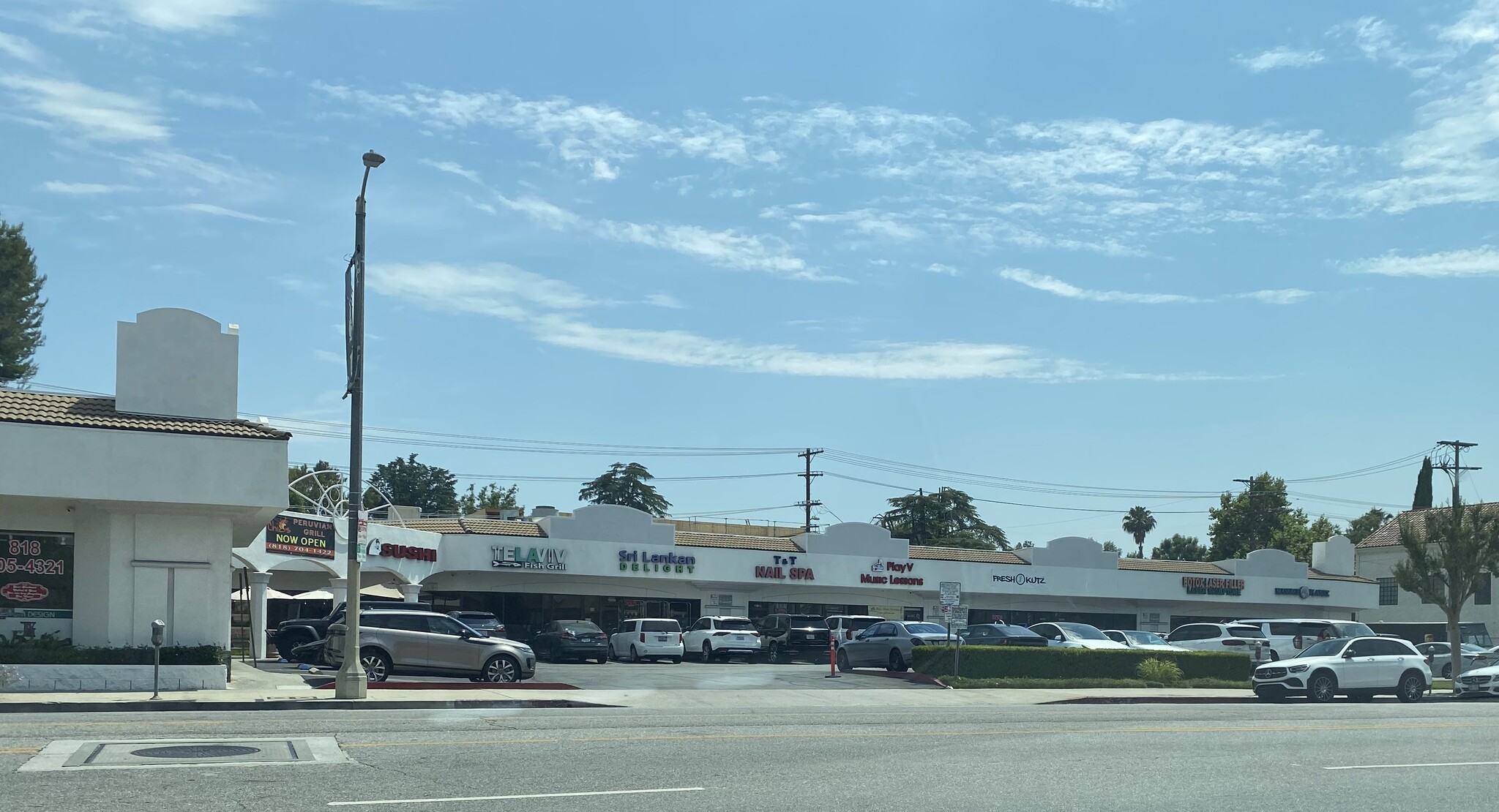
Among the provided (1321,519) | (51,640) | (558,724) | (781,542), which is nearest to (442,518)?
(781,542)

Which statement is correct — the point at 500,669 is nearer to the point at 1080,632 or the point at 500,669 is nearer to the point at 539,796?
the point at 539,796

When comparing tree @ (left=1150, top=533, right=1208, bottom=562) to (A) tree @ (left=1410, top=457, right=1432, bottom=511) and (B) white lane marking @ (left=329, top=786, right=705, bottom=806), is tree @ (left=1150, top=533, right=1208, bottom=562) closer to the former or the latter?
(A) tree @ (left=1410, top=457, right=1432, bottom=511)

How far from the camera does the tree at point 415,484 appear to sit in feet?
375

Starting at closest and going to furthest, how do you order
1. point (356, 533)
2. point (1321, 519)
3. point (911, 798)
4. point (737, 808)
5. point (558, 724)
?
point (737, 808) → point (911, 798) → point (558, 724) → point (356, 533) → point (1321, 519)

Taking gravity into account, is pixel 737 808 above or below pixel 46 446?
below

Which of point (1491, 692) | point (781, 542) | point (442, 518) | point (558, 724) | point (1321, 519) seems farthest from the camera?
point (1321, 519)

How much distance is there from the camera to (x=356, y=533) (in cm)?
2319

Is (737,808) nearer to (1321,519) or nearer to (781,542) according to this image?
(781,542)

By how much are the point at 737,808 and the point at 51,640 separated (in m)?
17.8

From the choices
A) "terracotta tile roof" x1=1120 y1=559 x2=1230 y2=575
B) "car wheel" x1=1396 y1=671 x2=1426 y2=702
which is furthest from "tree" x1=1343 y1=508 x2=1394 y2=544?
"car wheel" x1=1396 y1=671 x2=1426 y2=702

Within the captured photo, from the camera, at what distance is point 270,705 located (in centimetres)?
2166

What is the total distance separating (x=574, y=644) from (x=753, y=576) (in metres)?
12.3

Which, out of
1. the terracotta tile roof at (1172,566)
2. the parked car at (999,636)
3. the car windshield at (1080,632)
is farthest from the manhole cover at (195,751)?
the terracotta tile roof at (1172,566)

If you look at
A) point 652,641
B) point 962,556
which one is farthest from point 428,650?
point 962,556
